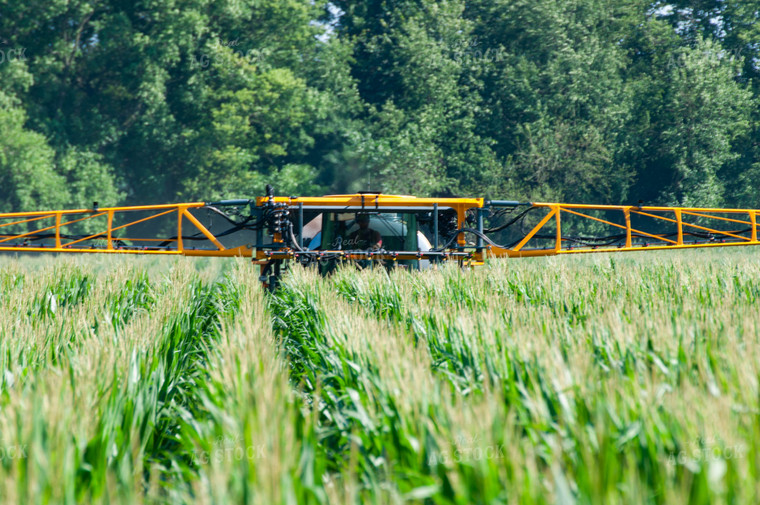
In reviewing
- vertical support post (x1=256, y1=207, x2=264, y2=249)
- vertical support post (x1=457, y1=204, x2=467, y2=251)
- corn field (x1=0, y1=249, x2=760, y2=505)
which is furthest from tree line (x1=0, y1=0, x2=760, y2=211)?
corn field (x1=0, y1=249, x2=760, y2=505)

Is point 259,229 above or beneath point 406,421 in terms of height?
above

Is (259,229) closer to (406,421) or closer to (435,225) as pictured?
(435,225)

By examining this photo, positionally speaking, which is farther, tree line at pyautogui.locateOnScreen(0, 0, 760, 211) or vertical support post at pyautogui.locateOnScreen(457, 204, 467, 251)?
tree line at pyautogui.locateOnScreen(0, 0, 760, 211)

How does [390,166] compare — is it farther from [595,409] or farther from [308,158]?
[595,409]

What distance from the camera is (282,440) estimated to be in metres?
2.83

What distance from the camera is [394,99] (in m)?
42.9

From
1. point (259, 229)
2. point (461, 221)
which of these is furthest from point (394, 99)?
point (259, 229)

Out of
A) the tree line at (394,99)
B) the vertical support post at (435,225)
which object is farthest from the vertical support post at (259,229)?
the tree line at (394,99)

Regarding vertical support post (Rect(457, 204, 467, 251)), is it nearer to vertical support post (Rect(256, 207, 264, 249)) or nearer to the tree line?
vertical support post (Rect(256, 207, 264, 249))

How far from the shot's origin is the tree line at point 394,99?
34.3 meters

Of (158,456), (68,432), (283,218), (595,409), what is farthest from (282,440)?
(283,218)

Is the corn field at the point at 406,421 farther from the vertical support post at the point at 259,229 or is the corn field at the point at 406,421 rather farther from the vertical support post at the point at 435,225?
the vertical support post at the point at 259,229

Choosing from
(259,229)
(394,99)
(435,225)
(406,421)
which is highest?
(394,99)

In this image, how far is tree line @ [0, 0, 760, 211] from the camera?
113ft
